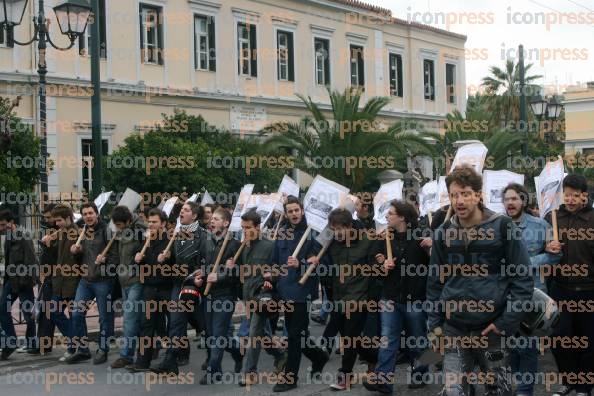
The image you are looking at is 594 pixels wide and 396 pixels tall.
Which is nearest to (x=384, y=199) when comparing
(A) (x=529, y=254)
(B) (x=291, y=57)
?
(A) (x=529, y=254)

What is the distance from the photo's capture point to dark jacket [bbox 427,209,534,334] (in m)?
5.47

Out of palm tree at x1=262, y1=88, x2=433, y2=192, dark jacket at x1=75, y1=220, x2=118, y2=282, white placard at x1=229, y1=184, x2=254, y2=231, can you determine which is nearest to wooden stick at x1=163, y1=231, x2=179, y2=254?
white placard at x1=229, y1=184, x2=254, y2=231

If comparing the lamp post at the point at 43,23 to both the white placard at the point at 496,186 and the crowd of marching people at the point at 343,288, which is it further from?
the white placard at the point at 496,186

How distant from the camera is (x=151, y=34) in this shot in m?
27.2

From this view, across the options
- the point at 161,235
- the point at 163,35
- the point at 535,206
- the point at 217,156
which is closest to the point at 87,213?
the point at 161,235

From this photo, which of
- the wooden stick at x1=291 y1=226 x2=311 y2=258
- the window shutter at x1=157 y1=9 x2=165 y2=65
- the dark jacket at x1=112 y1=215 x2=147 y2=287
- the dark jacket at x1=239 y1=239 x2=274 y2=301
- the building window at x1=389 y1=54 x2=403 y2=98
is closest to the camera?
the wooden stick at x1=291 y1=226 x2=311 y2=258

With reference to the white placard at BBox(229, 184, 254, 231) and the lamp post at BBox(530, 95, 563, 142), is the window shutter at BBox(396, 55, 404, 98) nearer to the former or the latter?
the lamp post at BBox(530, 95, 563, 142)

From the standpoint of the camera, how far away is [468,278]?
219 inches

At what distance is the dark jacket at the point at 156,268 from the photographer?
9195 mm

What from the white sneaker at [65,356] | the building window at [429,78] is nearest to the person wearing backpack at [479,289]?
the white sneaker at [65,356]

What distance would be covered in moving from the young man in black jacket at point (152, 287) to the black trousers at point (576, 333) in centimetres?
418

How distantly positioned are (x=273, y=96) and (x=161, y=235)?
2227 centimetres

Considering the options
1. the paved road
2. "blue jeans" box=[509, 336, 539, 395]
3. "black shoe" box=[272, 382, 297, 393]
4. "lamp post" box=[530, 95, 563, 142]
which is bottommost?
the paved road

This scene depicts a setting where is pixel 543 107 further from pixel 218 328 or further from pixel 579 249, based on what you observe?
pixel 218 328
